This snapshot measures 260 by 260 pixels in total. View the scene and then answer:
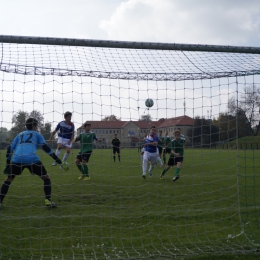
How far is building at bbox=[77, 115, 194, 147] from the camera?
5.19 m

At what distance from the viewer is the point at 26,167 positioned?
5.89m

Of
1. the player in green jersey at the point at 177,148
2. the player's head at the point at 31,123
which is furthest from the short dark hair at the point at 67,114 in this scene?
the player in green jersey at the point at 177,148

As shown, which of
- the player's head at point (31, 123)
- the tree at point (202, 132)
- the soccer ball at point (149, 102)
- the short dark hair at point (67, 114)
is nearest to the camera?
the short dark hair at point (67, 114)

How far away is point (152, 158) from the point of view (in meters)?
10.2

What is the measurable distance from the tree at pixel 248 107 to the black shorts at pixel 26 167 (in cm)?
312

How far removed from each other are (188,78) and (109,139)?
156 cm

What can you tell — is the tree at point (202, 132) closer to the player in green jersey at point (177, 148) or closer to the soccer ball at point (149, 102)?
the player in green jersey at point (177, 148)

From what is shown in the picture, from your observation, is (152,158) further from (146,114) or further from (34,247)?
(34,247)

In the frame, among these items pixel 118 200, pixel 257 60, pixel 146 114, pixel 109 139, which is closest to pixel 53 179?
pixel 118 200

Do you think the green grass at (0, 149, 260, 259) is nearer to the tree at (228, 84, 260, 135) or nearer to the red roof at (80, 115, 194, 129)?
the tree at (228, 84, 260, 135)

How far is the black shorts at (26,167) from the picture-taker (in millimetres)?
5675

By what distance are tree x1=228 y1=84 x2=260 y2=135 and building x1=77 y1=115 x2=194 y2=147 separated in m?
0.66

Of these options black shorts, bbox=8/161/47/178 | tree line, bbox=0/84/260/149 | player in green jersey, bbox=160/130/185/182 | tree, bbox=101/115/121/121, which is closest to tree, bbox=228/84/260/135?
tree line, bbox=0/84/260/149

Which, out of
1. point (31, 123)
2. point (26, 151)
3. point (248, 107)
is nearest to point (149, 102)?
point (248, 107)
